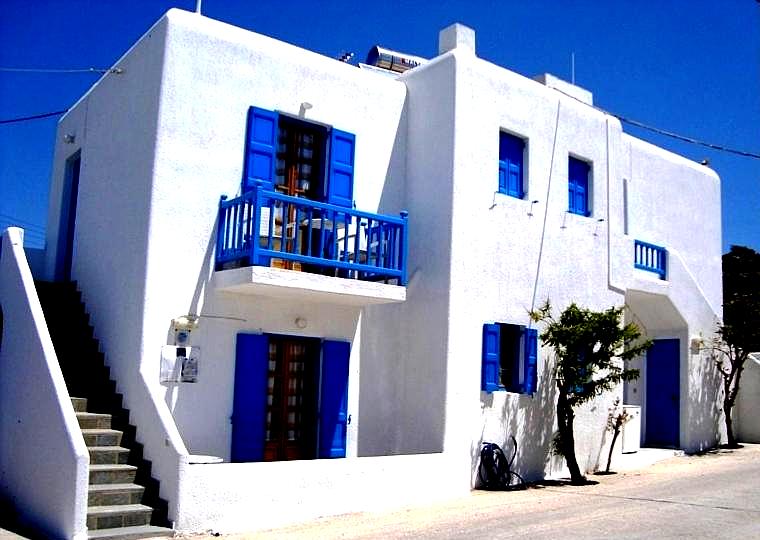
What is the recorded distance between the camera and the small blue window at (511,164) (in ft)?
45.1

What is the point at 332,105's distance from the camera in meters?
12.6

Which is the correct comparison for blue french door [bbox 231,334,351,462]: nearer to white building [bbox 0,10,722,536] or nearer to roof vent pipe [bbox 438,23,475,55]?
white building [bbox 0,10,722,536]

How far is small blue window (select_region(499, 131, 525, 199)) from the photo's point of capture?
45.1 feet

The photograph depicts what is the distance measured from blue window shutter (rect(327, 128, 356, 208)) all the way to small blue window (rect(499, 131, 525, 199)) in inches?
106

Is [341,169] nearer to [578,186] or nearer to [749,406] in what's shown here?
[578,186]

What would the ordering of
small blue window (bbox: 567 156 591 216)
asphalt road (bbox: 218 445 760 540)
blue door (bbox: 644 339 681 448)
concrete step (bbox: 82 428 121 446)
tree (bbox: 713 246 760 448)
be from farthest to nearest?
blue door (bbox: 644 339 681 448), tree (bbox: 713 246 760 448), small blue window (bbox: 567 156 591 216), concrete step (bbox: 82 428 121 446), asphalt road (bbox: 218 445 760 540)

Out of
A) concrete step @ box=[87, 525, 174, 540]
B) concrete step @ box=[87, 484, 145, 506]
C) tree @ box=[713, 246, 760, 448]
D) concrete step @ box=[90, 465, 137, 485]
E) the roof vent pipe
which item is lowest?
concrete step @ box=[87, 525, 174, 540]

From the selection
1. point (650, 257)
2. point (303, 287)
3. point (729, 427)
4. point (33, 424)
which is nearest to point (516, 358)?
point (303, 287)

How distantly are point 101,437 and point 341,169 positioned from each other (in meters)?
5.16

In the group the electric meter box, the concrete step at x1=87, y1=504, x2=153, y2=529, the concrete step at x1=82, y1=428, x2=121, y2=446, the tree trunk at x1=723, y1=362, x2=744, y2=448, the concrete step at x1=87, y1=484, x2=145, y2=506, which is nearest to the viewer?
the concrete step at x1=87, y1=504, x2=153, y2=529

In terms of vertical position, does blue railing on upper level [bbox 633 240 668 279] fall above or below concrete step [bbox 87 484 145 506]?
above

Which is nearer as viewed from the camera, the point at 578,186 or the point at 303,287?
the point at 303,287

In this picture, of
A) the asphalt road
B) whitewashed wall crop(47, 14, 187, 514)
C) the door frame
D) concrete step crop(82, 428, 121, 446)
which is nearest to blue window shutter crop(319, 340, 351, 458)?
the asphalt road

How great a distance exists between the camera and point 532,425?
1352 cm
